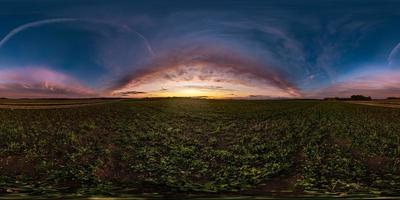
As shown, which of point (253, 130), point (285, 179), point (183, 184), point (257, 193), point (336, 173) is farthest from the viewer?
point (253, 130)

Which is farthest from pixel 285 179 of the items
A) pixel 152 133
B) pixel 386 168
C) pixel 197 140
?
pixel 152 133

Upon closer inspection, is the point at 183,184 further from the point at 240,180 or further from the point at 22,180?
the point at 22,180

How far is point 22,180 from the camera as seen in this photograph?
2422 cm

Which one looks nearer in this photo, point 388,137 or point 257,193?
point 257,193

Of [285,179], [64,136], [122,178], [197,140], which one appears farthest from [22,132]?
[285,179]

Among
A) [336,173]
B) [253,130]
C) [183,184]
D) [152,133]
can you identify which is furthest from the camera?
[253,130]

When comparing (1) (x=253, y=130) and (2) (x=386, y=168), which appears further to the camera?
(1) (x=253, y=130)

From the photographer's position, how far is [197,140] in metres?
36.9

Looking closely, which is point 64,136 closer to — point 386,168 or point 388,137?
point 386,168

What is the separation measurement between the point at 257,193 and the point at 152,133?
19.7m

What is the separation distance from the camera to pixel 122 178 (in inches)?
985

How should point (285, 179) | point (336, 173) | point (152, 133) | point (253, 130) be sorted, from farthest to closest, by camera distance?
point (253, 130) < point (152, 133) < point (336, 173) < point (285, 179)

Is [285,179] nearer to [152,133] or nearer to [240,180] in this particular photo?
[240,180]

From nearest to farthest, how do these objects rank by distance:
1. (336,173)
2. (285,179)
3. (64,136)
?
(285,179) → (336,173) → (64,136)
